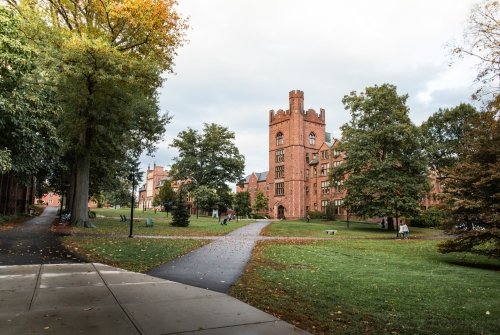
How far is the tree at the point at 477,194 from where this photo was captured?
13344 mm

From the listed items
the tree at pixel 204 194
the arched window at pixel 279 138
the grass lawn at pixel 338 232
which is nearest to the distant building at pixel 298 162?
the arched window at pixel 279 138

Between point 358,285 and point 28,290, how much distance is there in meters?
7.14

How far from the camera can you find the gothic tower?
6602 centimetres

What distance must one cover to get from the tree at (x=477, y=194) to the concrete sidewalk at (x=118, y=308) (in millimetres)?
11383

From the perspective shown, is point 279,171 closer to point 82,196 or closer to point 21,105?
point 82,196

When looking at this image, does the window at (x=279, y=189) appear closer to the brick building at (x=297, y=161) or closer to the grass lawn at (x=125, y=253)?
the brick building at (x=297, y=161)

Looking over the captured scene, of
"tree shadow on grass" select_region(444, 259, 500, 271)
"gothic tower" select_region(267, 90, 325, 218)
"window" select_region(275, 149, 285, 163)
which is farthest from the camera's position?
"window" select_region(275, 149, 285, 163)

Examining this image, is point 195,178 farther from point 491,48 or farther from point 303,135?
point 491,48

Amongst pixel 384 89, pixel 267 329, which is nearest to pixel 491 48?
pixel 267 329

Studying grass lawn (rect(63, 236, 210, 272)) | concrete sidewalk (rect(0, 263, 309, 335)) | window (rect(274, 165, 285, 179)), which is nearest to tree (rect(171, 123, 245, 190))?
window (rect(274, 165, 285, 179))

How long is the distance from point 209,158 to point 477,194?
157 ft

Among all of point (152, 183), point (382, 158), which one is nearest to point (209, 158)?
point (382, 158)

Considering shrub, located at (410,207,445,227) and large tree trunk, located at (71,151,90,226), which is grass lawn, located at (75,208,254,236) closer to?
large tree trunk, located at (71,151,90,226)

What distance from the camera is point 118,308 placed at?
5.52m
